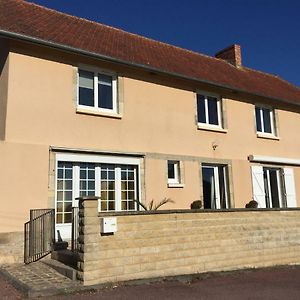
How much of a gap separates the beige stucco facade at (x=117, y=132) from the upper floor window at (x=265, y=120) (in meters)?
0.31

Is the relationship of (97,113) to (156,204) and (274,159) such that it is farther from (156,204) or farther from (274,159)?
(274,159)

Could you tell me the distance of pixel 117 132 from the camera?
476 inches

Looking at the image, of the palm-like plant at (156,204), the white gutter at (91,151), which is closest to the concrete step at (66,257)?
the white gutter at (91,151)

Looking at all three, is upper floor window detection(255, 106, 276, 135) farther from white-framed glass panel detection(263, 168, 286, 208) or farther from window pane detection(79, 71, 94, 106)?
window pane detection(79, 71, 94, 106)

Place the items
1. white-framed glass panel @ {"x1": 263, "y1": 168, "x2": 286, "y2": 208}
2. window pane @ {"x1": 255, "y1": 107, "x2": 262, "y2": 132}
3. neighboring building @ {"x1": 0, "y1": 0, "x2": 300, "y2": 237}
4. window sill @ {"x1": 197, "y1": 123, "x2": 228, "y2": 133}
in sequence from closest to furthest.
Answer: neighboring building @ {"x1": 0, "y1": 0, "x2": 300, "y2": 237}, window sill @ {"x1": 197, "y1": 123, "x2": 228, "y2": 133}, white-framed glass panel @ {"x1": 263, "y1": 168, "x2": 286, "y2": 208}, window pane @ {"x1": 255, "y1": 107, "x2": 262, "y2": 132}

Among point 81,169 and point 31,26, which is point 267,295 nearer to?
point 81,169

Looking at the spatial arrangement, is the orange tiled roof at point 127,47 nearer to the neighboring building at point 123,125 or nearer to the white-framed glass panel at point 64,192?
the neighboring building at point 123,125

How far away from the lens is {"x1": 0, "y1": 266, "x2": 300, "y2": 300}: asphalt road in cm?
723

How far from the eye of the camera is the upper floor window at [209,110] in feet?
47.5

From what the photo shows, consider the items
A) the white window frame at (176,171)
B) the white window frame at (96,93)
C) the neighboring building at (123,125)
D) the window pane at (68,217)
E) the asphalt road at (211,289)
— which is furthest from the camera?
the white window frame at (176,171)

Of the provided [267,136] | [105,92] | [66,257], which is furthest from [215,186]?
[66,257]

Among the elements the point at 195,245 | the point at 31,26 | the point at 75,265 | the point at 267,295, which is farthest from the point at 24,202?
the point at 267,295

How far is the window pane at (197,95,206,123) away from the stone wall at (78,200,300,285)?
14.8ft

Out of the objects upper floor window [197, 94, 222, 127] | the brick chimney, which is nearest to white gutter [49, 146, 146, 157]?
upper floor window [197, 94, 222, 127]
